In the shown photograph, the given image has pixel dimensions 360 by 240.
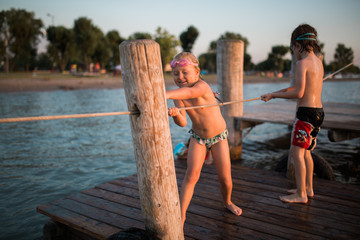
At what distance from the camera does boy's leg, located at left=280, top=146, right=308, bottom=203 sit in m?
3.49

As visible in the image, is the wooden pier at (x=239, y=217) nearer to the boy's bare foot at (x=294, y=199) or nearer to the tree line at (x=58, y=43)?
the boy's bare foot at (x=294, y=199)

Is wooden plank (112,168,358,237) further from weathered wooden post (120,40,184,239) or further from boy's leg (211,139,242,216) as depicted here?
weathered wooden post (120,40,184,239)

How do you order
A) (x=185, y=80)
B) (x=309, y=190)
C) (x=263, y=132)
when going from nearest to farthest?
(x=185, y=80) < (x=309, y=190) < (x=263, y=132)

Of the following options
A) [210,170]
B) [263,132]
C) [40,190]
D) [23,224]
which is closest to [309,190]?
[210,170]

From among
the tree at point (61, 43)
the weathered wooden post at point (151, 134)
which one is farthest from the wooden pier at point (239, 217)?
the tree at point (61, 43)

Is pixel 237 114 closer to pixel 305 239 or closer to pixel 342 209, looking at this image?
pixel 342 209

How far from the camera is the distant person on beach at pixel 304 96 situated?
10.4 ft

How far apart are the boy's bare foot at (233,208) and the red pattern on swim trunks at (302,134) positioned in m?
1.04

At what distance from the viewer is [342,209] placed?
3.44m

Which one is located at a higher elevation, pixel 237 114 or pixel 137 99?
pixel 137 99

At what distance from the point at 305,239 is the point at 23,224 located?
4.28 metres

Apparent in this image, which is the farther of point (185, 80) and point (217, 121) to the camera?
point (217, 121)


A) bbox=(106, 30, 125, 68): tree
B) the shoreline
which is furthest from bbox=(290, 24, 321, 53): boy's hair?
bbox=(106, 30, 125, 68): tree

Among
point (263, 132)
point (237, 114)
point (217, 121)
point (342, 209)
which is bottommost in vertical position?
point (263, 132)
